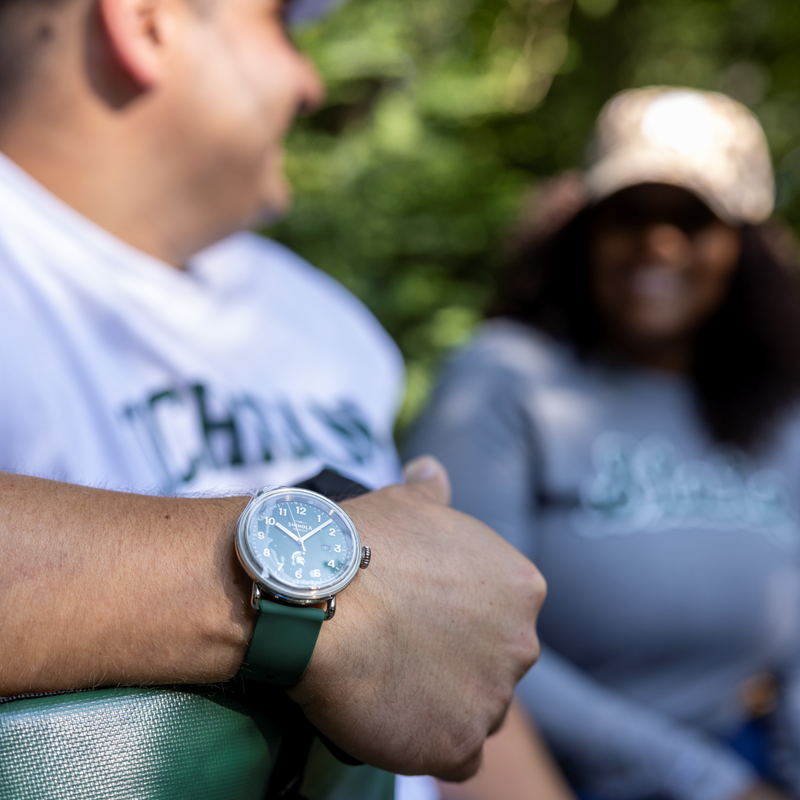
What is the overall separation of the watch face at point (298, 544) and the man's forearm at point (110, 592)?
0.03 meters

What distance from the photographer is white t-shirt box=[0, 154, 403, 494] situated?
105 centimetres

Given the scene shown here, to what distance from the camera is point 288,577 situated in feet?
2.57

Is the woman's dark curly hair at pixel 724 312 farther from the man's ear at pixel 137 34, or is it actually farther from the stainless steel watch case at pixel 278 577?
the stainless steel watch case at pixel 278 577

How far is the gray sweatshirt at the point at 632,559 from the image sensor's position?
1843 millimetres

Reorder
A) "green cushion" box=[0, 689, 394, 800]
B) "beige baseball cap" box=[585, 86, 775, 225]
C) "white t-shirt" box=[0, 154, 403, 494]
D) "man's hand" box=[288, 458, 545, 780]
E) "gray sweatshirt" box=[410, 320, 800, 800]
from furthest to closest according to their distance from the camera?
"beige baseball cap" box=[585, 86, 775, 225], "gray sweatshirt" box=[410, 320, 800, 800], "white t-shirt" box=[0, 154, 403, 494], "man's hand" box=[288, 458, 545, 780], "green cushion" box=[0, 689, 394, 800]

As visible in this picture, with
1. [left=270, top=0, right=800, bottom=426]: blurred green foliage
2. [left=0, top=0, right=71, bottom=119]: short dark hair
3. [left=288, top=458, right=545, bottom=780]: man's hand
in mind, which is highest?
[left=0, top=0, right=71, bottom=119]: short dark hair

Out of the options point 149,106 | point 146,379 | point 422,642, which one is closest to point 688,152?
point 149,106

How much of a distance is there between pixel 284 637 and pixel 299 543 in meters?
0.10

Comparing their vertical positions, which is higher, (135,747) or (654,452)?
(135,747)

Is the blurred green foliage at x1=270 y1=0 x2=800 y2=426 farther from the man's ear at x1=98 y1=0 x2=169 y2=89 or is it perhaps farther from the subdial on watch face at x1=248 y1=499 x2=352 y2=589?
the subdial on watch face at x1=248 y1=499 x2=352 y2=589

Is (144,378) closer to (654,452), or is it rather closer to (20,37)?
(20,37)

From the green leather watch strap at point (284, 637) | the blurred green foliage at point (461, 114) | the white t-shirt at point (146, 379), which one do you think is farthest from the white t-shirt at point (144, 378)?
the blurred green foliage at point (461, 114)

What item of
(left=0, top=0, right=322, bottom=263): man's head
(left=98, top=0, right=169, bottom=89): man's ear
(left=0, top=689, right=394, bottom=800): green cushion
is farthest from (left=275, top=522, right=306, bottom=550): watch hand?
(left=98, top=0, right=169, bottom=89): man's ear

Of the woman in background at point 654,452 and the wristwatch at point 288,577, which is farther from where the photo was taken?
the woman in background at point 654,452
